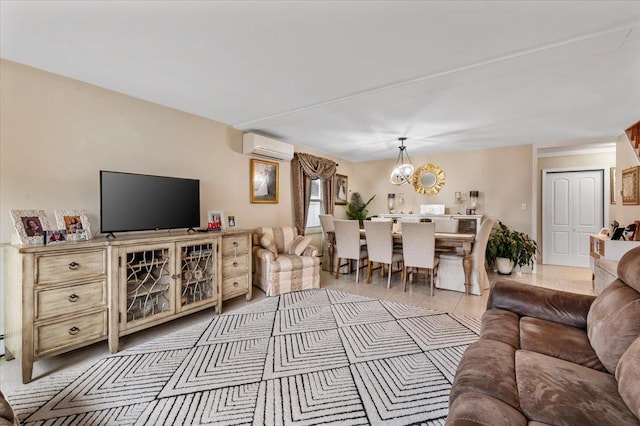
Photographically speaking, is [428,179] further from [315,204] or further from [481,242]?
[315,204]

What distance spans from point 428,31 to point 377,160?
4614mm

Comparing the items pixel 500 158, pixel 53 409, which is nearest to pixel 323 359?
pixel 53 409

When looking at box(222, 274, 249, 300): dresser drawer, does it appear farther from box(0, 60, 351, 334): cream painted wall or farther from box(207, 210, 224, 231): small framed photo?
box(0, 60, 351, 334): cream painted wall

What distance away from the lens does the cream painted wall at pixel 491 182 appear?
4969mm

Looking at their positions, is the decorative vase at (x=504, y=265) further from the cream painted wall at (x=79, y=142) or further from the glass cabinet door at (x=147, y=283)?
the glass cabinet door at (x=147, y=283)

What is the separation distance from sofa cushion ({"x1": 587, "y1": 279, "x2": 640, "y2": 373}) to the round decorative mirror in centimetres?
429

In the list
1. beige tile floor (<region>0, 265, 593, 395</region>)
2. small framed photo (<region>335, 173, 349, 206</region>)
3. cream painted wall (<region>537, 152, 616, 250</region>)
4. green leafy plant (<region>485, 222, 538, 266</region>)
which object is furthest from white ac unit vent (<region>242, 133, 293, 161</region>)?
cream painted wall (<region>537, 152, 616, 250</region>)

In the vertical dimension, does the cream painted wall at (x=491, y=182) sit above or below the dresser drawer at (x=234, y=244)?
above

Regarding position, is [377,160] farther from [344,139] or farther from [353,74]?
[353,74]

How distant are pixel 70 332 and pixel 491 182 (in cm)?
623

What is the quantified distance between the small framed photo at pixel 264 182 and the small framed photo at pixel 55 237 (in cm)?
227

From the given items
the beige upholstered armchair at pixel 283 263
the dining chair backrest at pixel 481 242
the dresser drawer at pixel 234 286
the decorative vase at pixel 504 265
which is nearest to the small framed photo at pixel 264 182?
the beige upholstered armchair at pixel 283 263

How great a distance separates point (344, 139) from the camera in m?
4.59

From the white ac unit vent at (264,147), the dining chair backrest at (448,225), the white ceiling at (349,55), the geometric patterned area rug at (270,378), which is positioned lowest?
the geometric patterned area rug at (270,378)
